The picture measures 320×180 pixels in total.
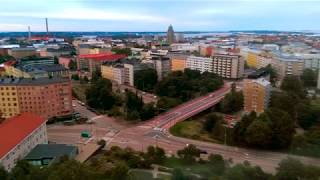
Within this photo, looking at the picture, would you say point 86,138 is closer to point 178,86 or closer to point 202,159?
point 202,159

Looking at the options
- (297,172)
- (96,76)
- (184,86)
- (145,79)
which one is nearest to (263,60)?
(184,86)

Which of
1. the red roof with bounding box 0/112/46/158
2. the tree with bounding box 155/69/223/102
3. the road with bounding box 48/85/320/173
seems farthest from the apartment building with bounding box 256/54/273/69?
the red roof with bounding box 0/112/46/158

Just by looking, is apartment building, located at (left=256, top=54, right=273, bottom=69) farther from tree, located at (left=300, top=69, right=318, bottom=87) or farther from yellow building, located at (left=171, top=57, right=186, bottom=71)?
yellow building, located at (left=171, top=57, right=186, bottom=71)

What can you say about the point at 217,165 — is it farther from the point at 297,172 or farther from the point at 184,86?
the point at 184,86

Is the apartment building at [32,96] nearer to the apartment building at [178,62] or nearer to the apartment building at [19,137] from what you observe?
the apartment building at [19,137]

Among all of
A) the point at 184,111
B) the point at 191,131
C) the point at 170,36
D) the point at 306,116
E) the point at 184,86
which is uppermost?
the point at 170,36

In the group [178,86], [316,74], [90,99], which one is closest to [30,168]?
[90,99]
